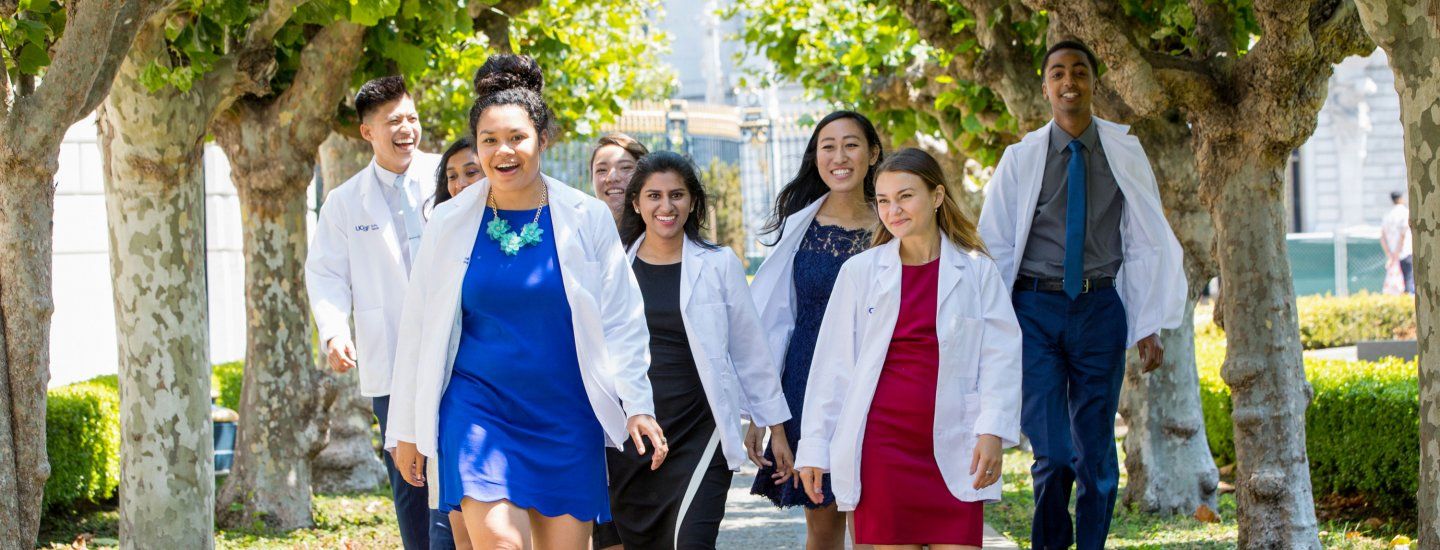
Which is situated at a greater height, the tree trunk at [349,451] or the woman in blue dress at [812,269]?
the woman in blue dress at [812,269]

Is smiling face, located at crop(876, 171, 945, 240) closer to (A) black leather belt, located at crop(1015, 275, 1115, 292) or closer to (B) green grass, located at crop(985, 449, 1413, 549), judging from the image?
(A) black leather belt, located at crop(1015, 275, 1115, 292)

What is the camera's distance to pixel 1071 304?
6.14m

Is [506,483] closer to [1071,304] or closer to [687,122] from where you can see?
[1071,304]

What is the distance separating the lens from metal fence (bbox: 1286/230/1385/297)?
87.1 feet

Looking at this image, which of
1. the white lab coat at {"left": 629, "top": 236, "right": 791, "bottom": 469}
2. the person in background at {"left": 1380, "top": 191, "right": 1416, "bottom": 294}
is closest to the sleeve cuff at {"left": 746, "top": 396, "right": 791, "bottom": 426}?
the white lab coat at {"left": 629, "top": 236, "right": 791, "bottom": 469}

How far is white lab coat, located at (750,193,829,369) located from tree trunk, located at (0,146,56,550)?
2490mm

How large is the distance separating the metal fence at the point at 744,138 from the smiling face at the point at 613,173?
25.1m

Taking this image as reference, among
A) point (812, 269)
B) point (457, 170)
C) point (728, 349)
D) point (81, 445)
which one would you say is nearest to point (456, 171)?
point (457, 170)

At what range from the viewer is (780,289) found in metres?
6.16

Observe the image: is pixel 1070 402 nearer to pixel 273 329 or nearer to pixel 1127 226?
pixel 1127 226

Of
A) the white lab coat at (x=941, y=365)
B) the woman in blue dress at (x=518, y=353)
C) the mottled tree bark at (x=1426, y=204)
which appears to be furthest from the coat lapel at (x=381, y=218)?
the mottled tree bark at (x=1426, y=204)

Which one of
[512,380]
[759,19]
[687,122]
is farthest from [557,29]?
[687,122]

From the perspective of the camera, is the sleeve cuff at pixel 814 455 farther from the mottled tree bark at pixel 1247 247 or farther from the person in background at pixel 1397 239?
the person in background at pixel 1397 239

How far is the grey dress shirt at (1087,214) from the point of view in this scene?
6.23 m
